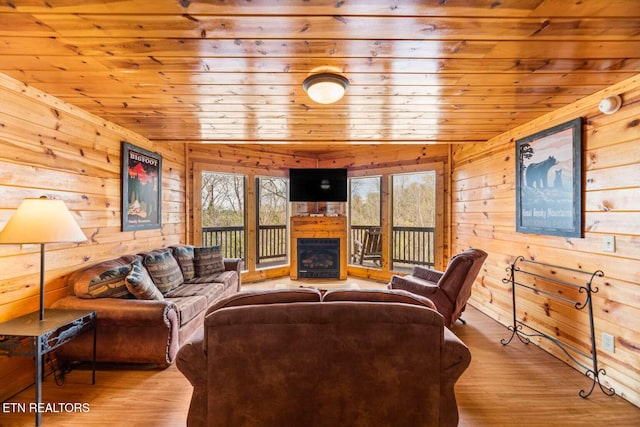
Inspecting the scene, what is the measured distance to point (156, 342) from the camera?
2381mm

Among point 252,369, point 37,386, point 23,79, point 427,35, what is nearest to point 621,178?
point 427,35

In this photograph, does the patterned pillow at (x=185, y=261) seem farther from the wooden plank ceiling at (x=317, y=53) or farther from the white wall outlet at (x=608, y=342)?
the white wall outlet at (x=608, y=342)

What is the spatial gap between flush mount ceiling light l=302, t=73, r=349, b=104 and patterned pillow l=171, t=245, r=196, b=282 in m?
2.78

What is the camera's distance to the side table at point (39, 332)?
1766 millimetres

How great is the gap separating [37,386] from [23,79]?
2.12m

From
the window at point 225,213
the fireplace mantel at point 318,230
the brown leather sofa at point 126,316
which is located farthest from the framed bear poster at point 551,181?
the window at point 225,213

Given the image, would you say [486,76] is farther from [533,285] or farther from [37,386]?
[37,386]

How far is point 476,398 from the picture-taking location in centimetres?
209

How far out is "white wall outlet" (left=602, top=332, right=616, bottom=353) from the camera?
2.18m

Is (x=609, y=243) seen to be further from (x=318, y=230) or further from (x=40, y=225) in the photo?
(x=40, y=225)

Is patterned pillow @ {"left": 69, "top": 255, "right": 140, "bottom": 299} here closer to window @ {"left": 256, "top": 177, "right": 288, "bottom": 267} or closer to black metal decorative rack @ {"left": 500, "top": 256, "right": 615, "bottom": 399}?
window @ {"left": 256, "top": 177, "right": 288, "bottom": 267}

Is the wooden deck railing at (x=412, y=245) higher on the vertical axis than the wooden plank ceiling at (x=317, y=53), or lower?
lower

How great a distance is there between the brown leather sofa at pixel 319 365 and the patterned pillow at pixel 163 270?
1.87 meters

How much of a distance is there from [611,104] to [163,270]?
4340mm
